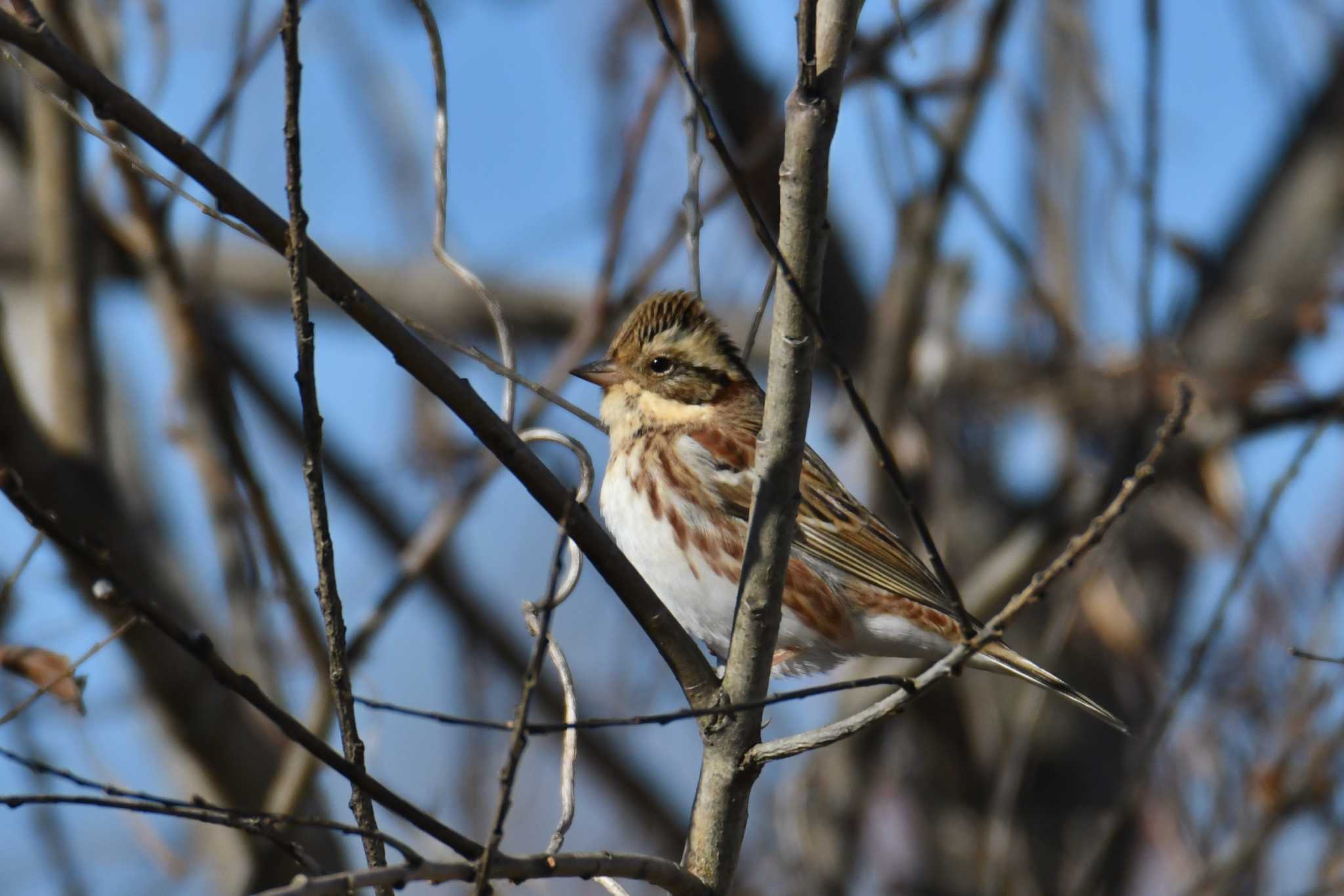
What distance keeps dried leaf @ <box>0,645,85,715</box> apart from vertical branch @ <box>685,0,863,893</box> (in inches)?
53.0

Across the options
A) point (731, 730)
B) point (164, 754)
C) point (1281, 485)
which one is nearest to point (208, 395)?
point (164, 754)

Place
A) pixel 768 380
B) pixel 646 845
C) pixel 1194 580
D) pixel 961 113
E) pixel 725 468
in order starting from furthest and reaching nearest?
pixel 1194 580, pixel 646 845, pixel 961 113, pixel 725 468, pixel 768 380

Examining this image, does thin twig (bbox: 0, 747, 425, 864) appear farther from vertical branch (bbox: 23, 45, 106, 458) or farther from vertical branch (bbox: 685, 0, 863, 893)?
vertical branch (bbox: 23, 45, 106, 458)

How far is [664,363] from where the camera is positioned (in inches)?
189

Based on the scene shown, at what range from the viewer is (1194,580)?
28.4 ft

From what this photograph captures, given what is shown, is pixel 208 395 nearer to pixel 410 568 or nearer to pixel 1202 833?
pixel 410 568

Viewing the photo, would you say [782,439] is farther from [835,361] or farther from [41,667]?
[41,667]

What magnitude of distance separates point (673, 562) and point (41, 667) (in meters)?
1.94

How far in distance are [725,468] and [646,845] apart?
420 centimetres

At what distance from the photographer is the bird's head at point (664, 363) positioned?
15.5 feet

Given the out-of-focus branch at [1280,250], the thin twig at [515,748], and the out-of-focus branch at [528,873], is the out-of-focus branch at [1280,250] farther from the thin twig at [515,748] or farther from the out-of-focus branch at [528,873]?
the thin twig at [515,748]

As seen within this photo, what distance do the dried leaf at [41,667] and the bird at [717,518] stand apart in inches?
69.3

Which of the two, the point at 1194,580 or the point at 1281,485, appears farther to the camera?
the point at 1194,580

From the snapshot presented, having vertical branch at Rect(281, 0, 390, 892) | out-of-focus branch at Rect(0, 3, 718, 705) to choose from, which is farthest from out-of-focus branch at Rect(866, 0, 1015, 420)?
vertical branch at Rect(281, 0, 390, 892)
